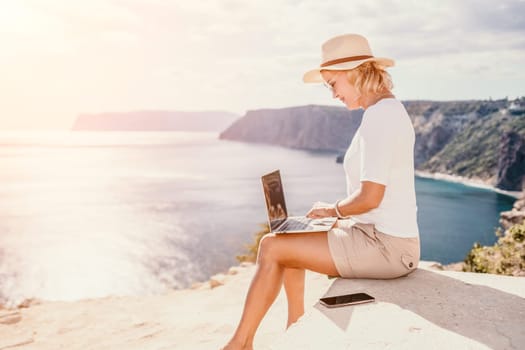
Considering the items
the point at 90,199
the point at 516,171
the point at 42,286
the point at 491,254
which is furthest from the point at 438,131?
the point at 491,254

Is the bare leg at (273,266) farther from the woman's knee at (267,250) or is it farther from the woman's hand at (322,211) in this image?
the woman's hand at (322,211)

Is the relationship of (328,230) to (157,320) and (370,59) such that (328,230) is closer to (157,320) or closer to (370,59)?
(370,59)

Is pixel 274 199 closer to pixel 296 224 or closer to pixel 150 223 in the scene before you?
pixel 296 224

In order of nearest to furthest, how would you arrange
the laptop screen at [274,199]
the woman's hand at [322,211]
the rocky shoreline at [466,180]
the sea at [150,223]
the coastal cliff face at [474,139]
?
the woman's hand at [322,211] → the laptop screen at [274,199] → the sea at [150,223] → the rocky shoreline at [466,180] → the coastal cliff face at [474,139]

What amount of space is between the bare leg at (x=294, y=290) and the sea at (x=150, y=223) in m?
17.1

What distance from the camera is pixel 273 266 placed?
3.44 meters

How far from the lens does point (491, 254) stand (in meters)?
9.16

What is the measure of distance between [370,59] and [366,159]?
75 cm

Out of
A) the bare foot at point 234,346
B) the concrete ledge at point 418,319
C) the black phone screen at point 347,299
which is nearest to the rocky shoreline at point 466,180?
the concrete ledge at point 418,319

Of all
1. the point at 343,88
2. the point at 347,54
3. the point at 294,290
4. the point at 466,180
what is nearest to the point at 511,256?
the point at 294,290

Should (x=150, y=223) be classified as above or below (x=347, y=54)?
below

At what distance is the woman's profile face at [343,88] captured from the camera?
3.54m

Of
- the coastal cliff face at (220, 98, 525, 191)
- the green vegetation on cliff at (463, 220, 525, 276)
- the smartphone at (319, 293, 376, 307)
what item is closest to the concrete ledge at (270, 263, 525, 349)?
the smartphone at (319, 293, 376, 307)

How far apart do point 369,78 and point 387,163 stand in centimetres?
69
